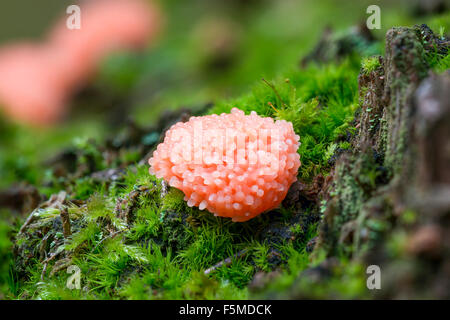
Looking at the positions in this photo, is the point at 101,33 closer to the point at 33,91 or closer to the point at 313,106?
the point at 33,91

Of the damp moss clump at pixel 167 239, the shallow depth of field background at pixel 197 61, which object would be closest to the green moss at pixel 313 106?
the damp moss clump at pixel 167 239

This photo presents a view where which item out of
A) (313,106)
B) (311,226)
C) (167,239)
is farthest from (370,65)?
(167,239)

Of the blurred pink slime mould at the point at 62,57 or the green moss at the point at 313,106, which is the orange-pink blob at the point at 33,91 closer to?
the blurred pink slime mould at the point at 62,57

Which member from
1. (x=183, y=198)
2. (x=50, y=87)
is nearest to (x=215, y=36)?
(x=50, y=87)

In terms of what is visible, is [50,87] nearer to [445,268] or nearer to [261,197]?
[261,197]

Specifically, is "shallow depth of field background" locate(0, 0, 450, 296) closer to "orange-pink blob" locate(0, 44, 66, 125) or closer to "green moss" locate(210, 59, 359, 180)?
"orange-pink blob" locate(0, 44, 66, 125)

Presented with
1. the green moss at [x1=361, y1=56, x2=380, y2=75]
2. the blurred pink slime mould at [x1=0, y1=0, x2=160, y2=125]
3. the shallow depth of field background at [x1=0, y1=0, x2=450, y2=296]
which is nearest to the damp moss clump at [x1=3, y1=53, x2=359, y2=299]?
the green moss at [x1=361, y1=56, x2=380, y2=75]
